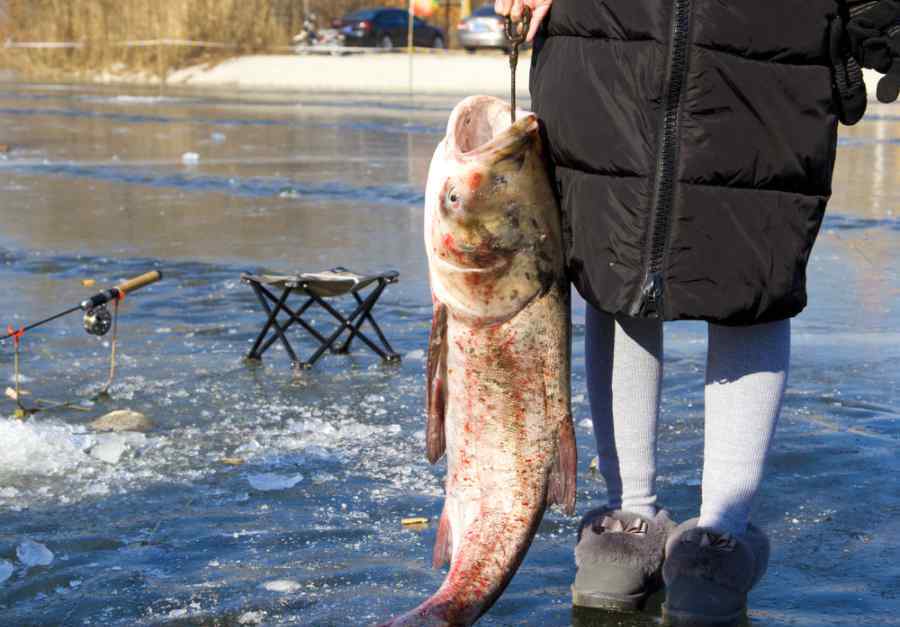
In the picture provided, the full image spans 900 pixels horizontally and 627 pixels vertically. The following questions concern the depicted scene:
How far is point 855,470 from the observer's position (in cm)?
402

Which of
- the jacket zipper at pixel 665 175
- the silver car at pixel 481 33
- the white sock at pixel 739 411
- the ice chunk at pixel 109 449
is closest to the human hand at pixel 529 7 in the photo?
the jacket zipper at pixel 665 175

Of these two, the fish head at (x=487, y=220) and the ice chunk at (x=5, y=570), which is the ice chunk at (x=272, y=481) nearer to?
the ice chunk at (x=5, y=570)

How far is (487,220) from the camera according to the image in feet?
8.75

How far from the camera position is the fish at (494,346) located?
2.67m

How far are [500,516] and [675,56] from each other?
1.00 metres

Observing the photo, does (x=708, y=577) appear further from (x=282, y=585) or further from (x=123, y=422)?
(x=123, y=422)

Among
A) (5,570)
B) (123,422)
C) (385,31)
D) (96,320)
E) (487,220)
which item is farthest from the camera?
(385,31)

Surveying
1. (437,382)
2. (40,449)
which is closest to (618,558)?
(437,382)

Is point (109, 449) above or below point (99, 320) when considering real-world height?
below

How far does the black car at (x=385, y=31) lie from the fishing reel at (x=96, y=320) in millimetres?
39219

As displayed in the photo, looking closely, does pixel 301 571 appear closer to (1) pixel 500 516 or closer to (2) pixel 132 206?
(1) pixel 500 516

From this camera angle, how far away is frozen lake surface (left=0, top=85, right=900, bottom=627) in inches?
125

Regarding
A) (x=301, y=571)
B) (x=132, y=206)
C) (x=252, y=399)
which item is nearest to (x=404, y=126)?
(x=132, y=206)

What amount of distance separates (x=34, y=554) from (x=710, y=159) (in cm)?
199
